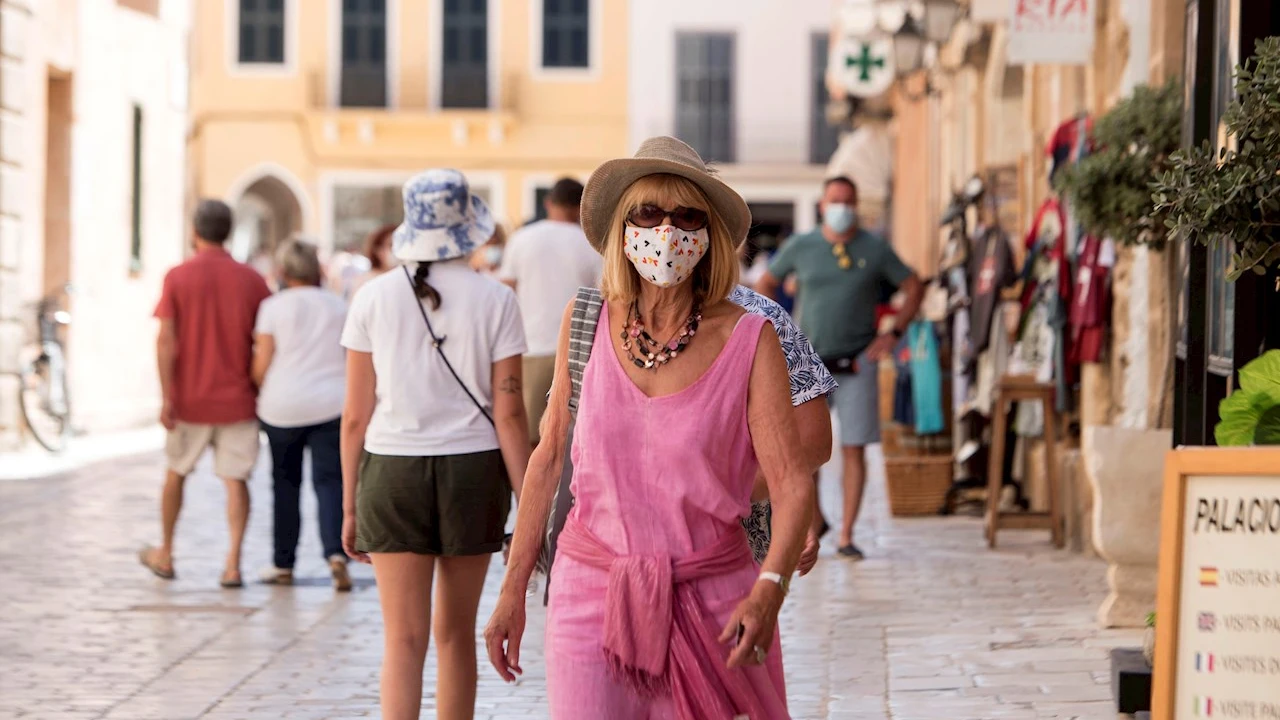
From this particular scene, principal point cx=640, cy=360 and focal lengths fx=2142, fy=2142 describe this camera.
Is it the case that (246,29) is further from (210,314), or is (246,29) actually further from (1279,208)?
(1279,208)

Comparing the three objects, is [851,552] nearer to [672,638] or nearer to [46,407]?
[672,638]

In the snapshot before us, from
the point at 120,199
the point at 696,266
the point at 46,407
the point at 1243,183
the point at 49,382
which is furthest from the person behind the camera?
the point at 120,199

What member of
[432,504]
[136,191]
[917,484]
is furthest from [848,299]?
[136,191]

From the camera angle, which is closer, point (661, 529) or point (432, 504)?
point (661, 529)

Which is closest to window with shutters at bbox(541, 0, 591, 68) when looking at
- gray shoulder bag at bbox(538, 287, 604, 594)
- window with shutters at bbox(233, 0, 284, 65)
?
window with shutters at bbox(233, 0, 284, 65)

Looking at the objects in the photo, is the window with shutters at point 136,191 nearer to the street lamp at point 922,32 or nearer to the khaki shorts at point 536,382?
the street lamp at point 922,32

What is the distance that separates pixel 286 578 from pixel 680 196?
6.57 meters

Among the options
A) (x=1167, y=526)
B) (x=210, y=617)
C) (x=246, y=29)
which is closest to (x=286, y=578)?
(x=210, y=617)

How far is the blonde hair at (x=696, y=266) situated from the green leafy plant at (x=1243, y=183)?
164 centimetres

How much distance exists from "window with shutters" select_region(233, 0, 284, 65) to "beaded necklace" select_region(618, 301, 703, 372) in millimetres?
39775

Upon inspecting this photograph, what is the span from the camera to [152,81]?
23.6 metres

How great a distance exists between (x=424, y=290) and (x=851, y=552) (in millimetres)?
5432

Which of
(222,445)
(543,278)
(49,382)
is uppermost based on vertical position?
(543,278)

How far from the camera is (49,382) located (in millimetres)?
18484
